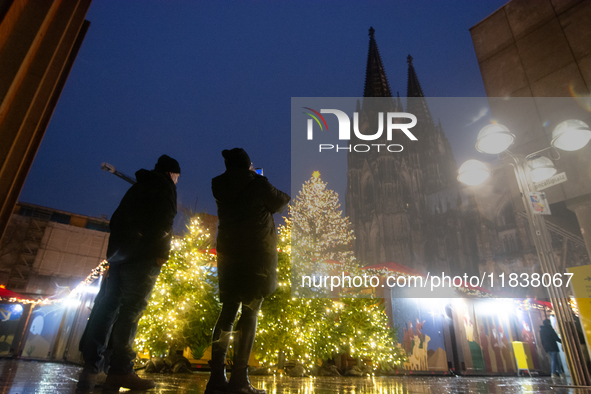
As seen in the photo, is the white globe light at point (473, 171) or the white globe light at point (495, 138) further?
the white globe light at point (473, 171)

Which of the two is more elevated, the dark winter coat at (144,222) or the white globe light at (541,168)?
the white globe light at (541,168)

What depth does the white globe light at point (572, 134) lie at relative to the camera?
14.4 ft

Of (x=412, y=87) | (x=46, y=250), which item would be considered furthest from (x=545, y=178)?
(x=412, y=87)

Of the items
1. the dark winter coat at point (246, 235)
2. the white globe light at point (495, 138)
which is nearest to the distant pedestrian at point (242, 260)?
the dark winter coat at point (246, 235)

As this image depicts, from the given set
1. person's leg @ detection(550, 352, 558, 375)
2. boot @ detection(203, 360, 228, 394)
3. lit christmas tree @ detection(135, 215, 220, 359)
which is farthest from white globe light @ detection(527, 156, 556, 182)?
lit christmas tree @ detection(135, 215, 220, 359)

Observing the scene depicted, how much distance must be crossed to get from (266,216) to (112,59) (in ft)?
510

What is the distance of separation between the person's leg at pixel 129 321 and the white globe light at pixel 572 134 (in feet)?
18.2

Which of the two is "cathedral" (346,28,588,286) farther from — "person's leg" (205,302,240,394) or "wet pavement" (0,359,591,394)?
"person's leg" (205,302,240,394)

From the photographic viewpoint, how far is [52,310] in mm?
9203

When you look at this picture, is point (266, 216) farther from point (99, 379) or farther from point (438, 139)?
point (438, 139)

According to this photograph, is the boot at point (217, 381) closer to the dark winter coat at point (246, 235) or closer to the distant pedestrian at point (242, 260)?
the distant pedestrian at point (242, 260)

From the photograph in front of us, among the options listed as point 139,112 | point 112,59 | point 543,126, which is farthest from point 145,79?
point 543,126

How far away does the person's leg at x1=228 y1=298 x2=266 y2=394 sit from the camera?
1892 mm

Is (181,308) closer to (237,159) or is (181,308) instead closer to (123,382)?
(123,382)
